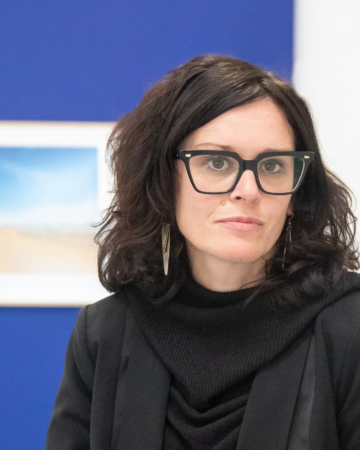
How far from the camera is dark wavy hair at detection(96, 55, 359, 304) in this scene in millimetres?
1163

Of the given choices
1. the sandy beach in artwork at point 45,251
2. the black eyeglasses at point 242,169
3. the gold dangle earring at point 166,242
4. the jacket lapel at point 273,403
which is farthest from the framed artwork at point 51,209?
the jacket lapel at point 273,403

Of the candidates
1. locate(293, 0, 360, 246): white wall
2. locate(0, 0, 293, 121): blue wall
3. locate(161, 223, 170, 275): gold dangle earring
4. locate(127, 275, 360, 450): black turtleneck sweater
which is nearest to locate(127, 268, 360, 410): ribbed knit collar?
locate(127, 275, 360, 450): black turtleneck sweater

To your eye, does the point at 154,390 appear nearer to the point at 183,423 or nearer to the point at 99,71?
the point at 183,423

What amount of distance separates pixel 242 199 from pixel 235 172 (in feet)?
0.22

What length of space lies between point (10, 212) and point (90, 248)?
0.40m

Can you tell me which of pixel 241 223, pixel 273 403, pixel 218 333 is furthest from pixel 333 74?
pixel 273 403

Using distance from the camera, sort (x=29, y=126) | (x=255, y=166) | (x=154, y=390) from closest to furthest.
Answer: (x=255, y=166) → (x=154, y=390) → (x=29, y=126)

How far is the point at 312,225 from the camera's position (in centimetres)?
129

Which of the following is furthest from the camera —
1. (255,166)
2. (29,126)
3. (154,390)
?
(29,126)

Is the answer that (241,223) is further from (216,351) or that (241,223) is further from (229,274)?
(216,351)

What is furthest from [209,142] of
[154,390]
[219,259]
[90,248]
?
[90,248]

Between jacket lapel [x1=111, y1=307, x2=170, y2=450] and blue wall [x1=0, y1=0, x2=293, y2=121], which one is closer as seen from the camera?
jacket lapel [x1=111, y1=307, x2=170, y2=450]

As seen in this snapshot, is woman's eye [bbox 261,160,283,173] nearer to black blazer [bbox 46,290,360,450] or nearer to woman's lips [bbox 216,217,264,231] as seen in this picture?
woman's lips [bbox 216,217,264,231]

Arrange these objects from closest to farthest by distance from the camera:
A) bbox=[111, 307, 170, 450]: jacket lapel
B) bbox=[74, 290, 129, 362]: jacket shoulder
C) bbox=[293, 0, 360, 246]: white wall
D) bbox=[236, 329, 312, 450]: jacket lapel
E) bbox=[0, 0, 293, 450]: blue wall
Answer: bbox=[236, 329, 312, 450]: jacket lapel < bbox=[111, 307, 170, 450]: jacket lapel < bbox=[74, 290, 129, 362]: jacket shoulder < bbox=[293, 0, 360, 246]: white wall < bbox=[0, 0, 293, 450]: blue wall
